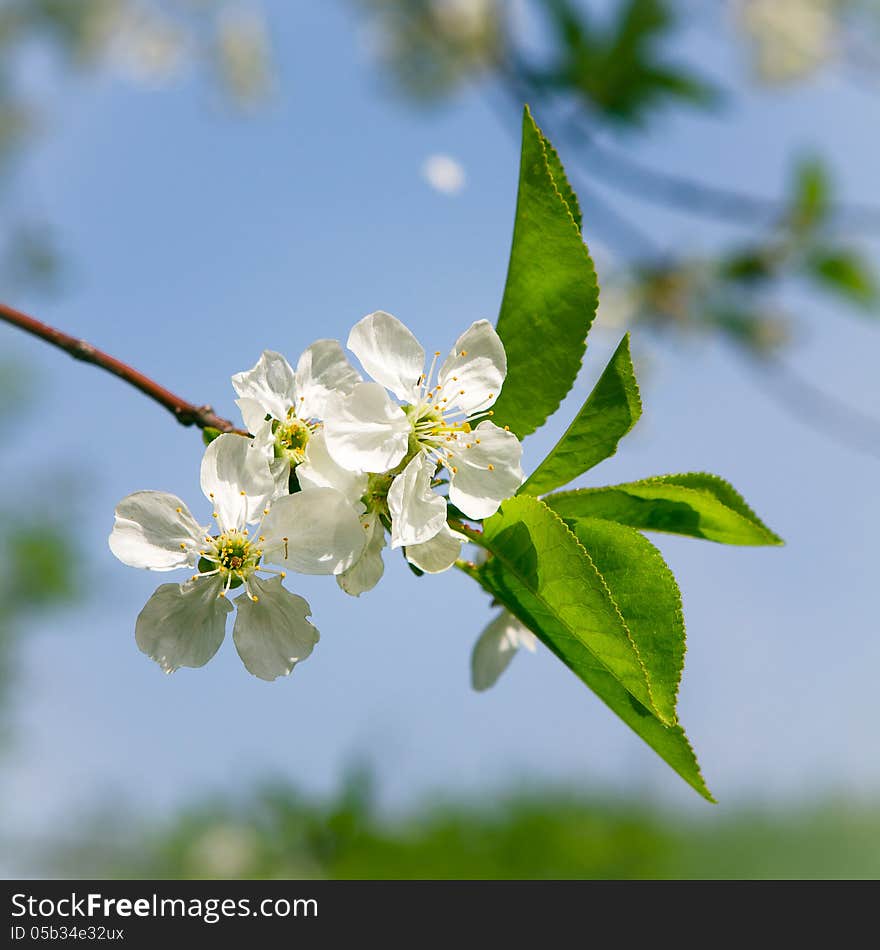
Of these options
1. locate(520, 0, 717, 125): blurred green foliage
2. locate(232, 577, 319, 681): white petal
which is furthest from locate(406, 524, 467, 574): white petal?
locate(520, 0, 717, 125): blurred green foliage

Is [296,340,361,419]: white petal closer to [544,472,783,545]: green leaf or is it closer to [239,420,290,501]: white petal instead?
[239,420,290,501]: white petal

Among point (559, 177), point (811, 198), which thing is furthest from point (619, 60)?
point (559, 177)

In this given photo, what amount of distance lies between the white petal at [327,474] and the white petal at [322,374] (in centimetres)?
8

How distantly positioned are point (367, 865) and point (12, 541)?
22.3 feet

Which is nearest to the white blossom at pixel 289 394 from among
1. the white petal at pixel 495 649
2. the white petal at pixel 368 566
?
the white petal at pixel 368 566

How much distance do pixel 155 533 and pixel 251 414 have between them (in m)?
0.16

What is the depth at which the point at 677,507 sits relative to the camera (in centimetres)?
97

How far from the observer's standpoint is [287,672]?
2.88ft

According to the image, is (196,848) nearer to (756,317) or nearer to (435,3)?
(756,317)

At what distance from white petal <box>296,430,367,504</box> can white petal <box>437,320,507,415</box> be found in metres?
0.13

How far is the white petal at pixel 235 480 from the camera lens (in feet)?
2.83

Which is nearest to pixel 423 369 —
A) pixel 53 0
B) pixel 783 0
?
pixel 783 0

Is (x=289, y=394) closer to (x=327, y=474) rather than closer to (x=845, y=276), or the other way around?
(x=327, y=474)

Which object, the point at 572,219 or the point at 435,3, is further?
the point at 435,3
